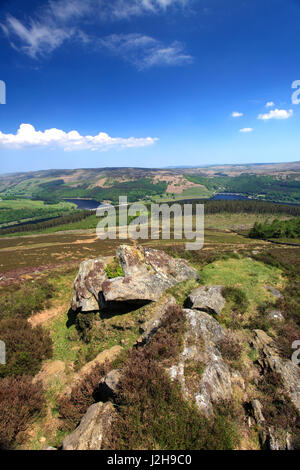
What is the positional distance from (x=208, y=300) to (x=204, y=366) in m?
5.94

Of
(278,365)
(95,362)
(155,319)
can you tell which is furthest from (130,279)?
(278,365)

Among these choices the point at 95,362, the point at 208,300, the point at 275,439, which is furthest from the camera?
the point at 208,300

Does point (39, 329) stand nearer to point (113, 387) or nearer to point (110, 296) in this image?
point (110, 296)

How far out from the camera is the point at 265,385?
866cm

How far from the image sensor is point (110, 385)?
7863 mm

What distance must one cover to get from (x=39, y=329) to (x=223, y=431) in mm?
12148

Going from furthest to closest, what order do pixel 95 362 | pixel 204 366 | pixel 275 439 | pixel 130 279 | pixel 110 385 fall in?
1. pixel 130 279
2. pixel 95 362
3. pixel 204 366
4. pixel 110 385
5. pixel 275 439

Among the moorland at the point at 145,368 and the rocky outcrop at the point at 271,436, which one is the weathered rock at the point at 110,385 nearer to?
the moorland at the point at 145,368

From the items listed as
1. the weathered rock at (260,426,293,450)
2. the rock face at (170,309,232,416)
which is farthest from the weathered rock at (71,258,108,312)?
the weathered rock at (260,426,293,450)

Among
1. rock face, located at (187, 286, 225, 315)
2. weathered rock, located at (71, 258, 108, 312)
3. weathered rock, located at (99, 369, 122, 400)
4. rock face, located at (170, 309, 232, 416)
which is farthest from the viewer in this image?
weathered rock, located at (71, 258, 108, 312)

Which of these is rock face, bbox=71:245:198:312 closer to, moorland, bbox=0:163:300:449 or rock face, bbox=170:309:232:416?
moorland, bbox=0:163:300:449

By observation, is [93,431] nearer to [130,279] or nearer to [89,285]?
[130,279]

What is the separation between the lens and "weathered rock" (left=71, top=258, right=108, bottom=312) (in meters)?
14.4

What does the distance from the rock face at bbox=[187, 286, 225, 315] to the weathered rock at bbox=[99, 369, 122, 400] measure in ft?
22.9
